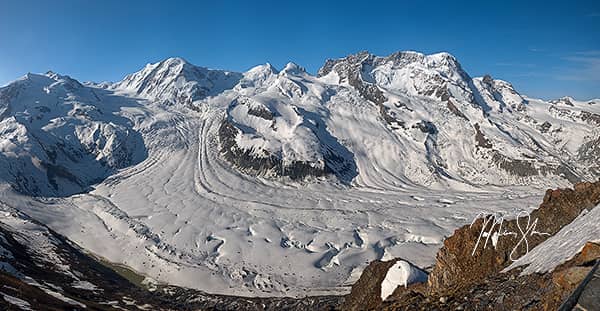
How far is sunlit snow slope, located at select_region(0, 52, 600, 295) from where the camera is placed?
64.8 m

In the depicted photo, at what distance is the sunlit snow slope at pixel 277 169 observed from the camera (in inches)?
2549

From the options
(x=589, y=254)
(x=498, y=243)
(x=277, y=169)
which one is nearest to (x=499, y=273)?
(x=589, y=254)

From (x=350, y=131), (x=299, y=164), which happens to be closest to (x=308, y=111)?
(x=350, y=131)

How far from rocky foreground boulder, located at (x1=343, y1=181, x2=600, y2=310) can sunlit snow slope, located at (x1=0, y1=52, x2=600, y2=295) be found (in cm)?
3371

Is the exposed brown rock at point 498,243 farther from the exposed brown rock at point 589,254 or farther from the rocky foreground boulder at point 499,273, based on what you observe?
the exposed brown rock at point 589,254

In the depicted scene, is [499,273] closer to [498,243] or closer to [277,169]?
[498,243]

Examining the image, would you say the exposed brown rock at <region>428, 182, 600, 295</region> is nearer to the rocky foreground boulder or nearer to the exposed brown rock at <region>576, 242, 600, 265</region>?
the rocky foreground boulder

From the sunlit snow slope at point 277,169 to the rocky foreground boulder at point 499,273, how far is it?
111 ft

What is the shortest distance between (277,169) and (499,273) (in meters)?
103

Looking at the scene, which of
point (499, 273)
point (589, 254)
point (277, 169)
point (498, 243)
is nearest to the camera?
point (589, 254)

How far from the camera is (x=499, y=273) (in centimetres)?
1182

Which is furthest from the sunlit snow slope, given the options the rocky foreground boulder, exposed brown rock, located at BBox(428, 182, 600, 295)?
exposed brown rock, located at BBox(428, 182, 600, 295)

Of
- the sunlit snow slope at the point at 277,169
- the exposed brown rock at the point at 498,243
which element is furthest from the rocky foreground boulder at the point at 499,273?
the sunlit snow slope at the point at 277,169

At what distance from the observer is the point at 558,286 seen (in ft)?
24.6
